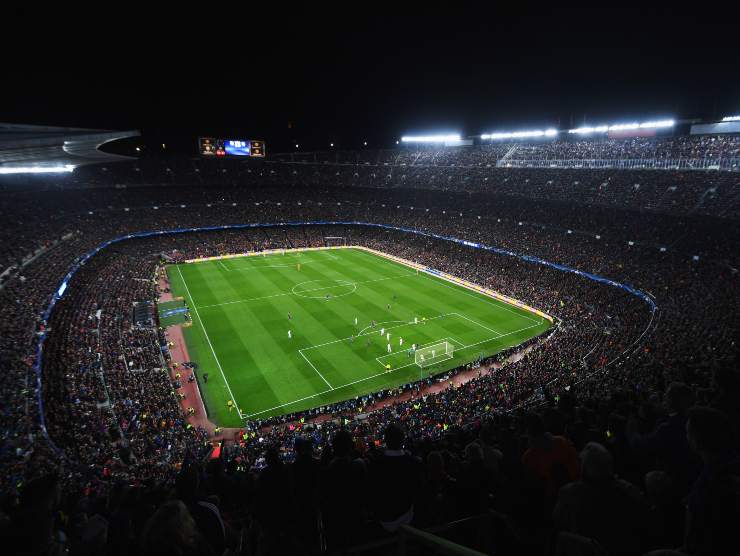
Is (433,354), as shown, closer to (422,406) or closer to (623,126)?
(422,406)

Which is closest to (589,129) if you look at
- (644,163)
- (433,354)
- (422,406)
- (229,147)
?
(644,163)

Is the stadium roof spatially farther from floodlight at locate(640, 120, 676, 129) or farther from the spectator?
floodlight at locate(640, 120, 676, 129)

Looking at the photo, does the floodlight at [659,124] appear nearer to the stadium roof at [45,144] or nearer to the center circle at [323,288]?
the center circle at [323,288]

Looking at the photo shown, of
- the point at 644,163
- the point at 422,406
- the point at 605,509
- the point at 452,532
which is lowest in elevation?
the point at 422,406

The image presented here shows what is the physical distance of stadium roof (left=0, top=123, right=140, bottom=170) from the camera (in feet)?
58.4

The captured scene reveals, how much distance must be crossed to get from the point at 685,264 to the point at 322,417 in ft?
105

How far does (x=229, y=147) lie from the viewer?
74.4 m

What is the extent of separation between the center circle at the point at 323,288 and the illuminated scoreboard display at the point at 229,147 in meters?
37.3

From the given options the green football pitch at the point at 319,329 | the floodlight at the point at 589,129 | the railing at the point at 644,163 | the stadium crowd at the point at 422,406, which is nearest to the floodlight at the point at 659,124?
the floodlight at the point at 589,129

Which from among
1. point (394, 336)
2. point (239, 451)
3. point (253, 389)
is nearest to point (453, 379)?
point (394, 336)

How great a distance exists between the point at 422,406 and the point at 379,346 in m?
10.8

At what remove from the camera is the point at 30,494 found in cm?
324

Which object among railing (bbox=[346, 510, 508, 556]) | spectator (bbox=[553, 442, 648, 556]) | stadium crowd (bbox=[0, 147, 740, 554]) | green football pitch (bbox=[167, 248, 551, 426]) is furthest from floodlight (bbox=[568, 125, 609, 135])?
spectator (bbox=[553, 442, 648, 556])

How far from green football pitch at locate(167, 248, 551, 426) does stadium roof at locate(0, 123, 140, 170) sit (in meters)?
15.2
